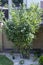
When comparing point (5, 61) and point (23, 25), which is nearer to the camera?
point (23, 25)

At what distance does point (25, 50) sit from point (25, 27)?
1661 millimetres

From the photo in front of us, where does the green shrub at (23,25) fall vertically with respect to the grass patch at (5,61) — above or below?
above

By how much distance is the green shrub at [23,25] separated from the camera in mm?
→ 13203

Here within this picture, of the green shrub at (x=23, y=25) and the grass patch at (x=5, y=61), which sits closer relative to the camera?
the grass patch at (x=5, y=61)

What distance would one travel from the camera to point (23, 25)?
13.2m

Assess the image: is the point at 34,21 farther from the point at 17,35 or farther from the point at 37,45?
the point at 37,45

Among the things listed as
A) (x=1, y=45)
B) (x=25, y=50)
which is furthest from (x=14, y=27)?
(x=1, y=45)

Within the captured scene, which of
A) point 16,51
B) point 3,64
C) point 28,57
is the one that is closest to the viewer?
point 3,64

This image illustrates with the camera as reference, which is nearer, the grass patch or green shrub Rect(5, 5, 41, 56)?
the grass patch

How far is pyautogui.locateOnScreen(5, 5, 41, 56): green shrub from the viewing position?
13203 mm

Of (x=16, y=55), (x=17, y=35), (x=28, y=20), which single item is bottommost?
(x=16, y=55)

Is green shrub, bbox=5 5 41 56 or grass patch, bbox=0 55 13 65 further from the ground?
green shrub, bbox=5 5 41 56

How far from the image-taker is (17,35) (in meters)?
13.5

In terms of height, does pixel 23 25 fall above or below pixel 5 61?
above
